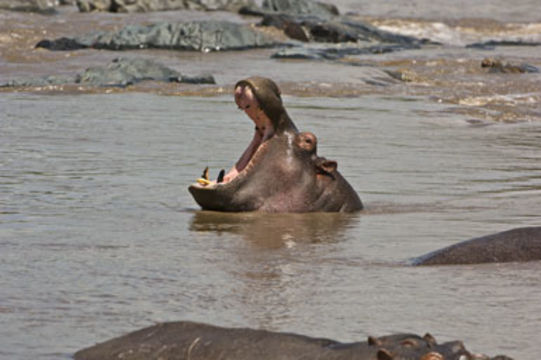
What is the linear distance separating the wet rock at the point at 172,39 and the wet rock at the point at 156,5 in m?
6.30

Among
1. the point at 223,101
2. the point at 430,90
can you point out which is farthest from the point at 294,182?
the point at 430,90

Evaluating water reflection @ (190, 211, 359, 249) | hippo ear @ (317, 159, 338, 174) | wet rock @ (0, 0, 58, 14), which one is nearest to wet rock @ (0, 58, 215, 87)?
hippo ear @ (317, 159, 338, 174)

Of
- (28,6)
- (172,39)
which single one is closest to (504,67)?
(172,39)

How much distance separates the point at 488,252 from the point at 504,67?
44.8 feet

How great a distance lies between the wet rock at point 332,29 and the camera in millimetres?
23344

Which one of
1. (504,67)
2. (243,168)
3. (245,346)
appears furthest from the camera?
(504,67)

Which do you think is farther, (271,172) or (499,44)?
(499,44)

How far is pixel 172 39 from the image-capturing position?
20.8 m

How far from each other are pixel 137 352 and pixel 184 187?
3.99m

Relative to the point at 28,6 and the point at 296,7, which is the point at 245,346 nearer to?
the point at 28,6

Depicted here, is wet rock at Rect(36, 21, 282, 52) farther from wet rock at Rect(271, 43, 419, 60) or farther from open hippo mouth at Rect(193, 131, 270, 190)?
open hippo mouth at Rect(193, 131, 270, 190)

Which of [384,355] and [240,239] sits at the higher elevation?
[384,355]

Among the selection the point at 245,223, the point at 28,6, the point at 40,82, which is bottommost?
the point at 245,223

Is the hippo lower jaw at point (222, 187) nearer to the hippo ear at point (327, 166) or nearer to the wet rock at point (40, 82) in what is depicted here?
the hippo ear at point (327, 166)
